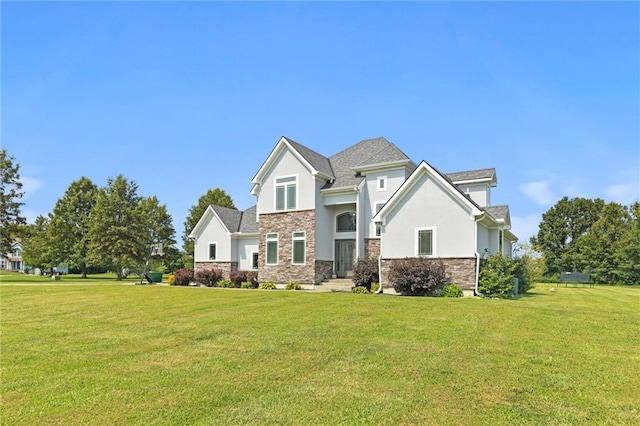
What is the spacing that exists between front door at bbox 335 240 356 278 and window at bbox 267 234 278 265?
3992 millimetres

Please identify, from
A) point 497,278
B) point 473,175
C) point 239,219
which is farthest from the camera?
point 239,219

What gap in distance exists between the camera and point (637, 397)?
498cm

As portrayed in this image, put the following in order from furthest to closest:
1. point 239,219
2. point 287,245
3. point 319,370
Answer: point 239,219
point 287,245
point 319,370

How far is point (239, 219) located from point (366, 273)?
15.5 m

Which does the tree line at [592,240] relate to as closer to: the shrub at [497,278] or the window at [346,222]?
the shrub at [497,278]

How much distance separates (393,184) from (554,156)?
859 cm

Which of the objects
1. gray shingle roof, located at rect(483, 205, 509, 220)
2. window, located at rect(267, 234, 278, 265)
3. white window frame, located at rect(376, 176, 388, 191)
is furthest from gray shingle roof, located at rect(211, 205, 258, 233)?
gray shingle roof, located at rect(483, 205, 509, 220)

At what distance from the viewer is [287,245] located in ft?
84.6

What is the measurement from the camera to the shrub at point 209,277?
29.1m

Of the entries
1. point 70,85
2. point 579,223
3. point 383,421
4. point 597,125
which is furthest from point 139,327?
point 579,223

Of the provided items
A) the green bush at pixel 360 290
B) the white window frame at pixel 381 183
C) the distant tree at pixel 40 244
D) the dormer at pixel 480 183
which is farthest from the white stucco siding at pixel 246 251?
the distant tree at pixel 40 244

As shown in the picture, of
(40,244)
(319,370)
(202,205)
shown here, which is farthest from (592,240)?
(40,244)

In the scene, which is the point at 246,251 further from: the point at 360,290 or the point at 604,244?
the point at 604,244

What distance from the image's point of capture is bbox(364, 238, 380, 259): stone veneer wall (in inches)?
954
